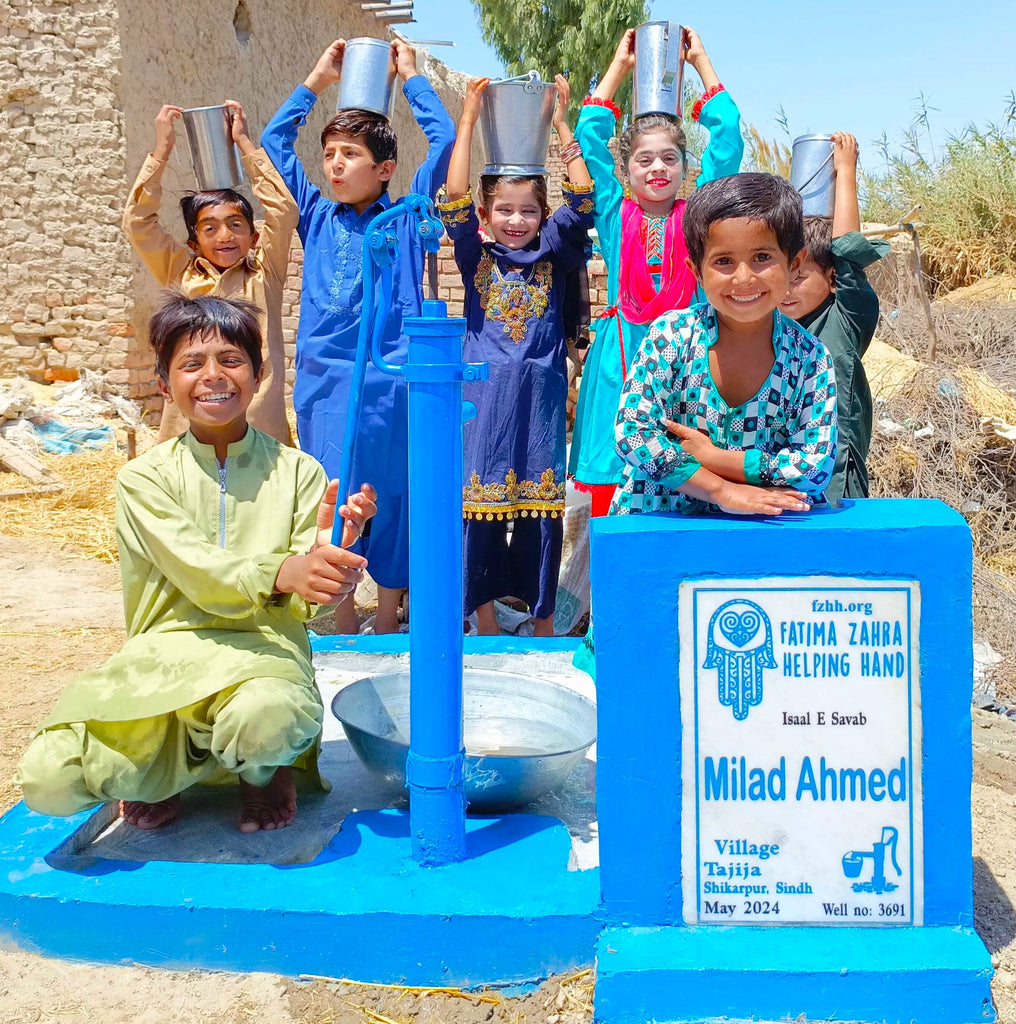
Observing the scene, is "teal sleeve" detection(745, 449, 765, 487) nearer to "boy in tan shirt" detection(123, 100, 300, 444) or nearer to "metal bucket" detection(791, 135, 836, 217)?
"metal bucket" detection(791, 135, 836, 217)

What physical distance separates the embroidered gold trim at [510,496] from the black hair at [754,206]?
1.81 metres

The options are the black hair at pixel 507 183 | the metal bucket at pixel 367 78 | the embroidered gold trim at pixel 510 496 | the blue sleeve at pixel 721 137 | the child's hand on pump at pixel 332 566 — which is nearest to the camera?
the child's hand on pump at pixel 332 566

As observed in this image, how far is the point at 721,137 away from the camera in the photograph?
358 cm

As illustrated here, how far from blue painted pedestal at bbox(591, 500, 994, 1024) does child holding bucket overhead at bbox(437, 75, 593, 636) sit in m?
1.70

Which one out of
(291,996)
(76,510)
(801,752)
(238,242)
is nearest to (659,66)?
(238,242)

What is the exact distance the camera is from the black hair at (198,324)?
101 inches

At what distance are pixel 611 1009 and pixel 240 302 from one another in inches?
69.8

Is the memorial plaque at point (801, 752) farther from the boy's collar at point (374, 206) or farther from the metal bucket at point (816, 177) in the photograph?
the boy's collar at point (374, 206)

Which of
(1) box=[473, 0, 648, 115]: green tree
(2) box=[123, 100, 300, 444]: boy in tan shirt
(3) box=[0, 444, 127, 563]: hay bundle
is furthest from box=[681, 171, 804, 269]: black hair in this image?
(1) box=[473, 0, 648, 115]: green tree

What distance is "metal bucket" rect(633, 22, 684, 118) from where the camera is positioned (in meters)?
3.65

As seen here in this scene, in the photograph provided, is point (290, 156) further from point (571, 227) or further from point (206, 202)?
point (571, 227)

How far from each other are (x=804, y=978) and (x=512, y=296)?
97.1 inches

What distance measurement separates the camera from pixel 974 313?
26.1 feet

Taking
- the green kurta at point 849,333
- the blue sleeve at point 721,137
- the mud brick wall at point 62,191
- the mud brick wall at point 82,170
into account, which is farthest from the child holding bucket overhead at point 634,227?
the mud brick wall at point 62,191
